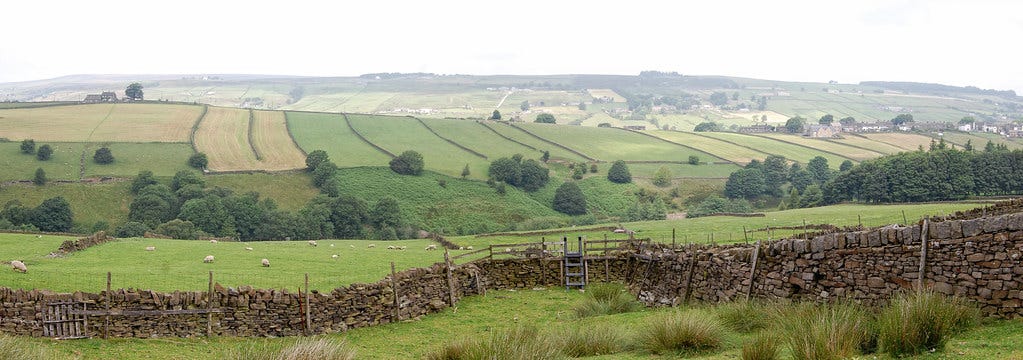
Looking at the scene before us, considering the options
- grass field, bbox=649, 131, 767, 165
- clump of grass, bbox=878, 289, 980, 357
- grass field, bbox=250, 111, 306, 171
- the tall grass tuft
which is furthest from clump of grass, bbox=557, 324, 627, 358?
grass field, bbox=649, 131, 767, 165

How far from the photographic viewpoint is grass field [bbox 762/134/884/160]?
4365 inches

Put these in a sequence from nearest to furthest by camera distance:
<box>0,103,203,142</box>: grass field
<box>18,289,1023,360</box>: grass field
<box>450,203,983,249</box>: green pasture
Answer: <box>18,289,1023,360</box>: grass field < <box>450,203,983,249</box>: green pasture < <box>0,103,203,142</box>: grass field

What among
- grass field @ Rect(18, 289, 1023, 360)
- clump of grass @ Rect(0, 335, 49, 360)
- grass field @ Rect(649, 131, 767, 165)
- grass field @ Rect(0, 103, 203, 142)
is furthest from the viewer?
grass field @ Rect(649, 131, 767, 165)

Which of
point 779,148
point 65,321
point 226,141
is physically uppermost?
point 65,321

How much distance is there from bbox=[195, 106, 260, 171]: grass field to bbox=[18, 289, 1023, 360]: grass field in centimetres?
6759

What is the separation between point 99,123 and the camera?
3989 inches

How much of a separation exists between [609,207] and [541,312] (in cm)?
6702

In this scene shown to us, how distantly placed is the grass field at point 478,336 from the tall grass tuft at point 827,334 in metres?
0.41

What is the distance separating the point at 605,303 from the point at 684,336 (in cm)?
867

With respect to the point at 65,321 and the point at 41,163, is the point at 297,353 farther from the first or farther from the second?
the point at 41,163

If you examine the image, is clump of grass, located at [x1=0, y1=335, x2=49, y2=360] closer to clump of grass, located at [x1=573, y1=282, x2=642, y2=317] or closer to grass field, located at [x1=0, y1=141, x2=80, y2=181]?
clump of grass, located at [x1=573, y1=282, x2=642, y2=317]

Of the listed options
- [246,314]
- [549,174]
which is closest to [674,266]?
[246,314]

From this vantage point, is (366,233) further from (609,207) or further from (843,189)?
(843,189)

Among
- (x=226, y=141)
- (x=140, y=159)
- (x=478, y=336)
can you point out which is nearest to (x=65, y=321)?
(x=478, y=336)
